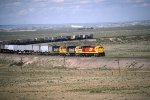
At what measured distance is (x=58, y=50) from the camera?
2854 inches

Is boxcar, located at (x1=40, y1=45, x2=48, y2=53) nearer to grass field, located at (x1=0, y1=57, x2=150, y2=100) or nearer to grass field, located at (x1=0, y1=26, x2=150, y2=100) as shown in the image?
grass field, located at (x1=0, y1=26, x2=150, y2=100)

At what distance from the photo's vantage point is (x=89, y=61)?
58562mm

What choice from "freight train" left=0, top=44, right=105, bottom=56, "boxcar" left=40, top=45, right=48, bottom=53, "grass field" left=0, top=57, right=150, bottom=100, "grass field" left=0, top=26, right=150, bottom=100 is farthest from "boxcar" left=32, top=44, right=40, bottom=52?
"grass field" left=0, top=57, right=150, bottom=100

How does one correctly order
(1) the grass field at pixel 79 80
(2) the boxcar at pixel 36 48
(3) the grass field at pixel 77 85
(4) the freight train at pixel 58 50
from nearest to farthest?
(3) the grass field at pixel 77 85 < (1) the grass field at pixel 79 80 < (4) the freight train at pixel 58 50 < (2) the boxcar at pixel 36 48

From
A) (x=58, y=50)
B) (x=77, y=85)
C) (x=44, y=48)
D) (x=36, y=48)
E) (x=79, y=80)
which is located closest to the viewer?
(x=77, y=85)

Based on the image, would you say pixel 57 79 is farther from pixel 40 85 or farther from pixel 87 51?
pixel 87 51

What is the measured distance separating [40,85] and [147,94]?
14.6 meters

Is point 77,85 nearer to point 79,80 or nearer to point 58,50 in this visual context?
point 79,80

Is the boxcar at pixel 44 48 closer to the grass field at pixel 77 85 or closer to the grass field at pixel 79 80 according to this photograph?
the grass field at pixel 79 80

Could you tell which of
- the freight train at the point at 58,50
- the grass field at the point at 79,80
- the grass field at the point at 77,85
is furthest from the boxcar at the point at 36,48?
the grass field at the point at 77,85

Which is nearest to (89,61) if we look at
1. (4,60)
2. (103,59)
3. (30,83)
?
(103,59)

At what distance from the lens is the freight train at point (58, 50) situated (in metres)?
66.2

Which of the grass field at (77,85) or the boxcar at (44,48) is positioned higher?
the boxcar at (44,48)

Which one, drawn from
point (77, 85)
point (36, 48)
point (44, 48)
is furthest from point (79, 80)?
point (36, 48)
